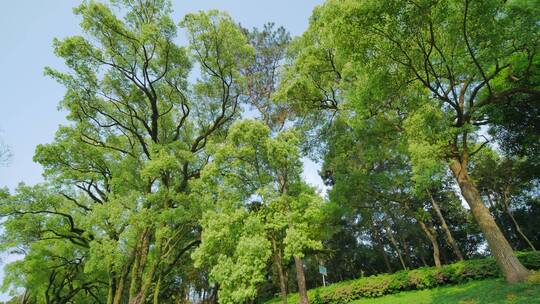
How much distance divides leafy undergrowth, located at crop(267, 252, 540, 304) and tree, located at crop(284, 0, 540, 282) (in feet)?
12.1

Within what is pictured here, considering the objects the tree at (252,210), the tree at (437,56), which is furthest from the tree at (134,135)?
the tree at (437,56)

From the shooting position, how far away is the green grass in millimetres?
6797

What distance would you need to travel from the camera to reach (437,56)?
9039 mm

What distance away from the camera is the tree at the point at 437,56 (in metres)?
6.93

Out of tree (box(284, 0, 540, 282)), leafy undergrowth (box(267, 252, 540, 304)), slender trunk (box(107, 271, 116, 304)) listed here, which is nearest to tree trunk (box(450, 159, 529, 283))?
tree (box(284, 0, 540, 282))

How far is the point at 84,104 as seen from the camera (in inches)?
505

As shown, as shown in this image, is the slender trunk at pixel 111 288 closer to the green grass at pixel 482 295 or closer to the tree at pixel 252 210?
the tree at pixel 252 210

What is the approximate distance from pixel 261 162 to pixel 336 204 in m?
6.16

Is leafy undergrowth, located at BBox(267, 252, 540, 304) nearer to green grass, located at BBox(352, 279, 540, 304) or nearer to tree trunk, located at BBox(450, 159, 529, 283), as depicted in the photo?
green grass, located at BBox(352, 279, 540, 304)

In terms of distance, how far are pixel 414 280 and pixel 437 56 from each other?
384 inches

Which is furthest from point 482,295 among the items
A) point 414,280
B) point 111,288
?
point 111,288

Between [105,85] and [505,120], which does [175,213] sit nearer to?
[105,85]

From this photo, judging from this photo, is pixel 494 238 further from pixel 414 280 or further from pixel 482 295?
pixel 414 280

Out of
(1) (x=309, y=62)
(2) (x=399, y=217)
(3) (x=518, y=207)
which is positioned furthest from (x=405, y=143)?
(3) (x=518, y=207)
